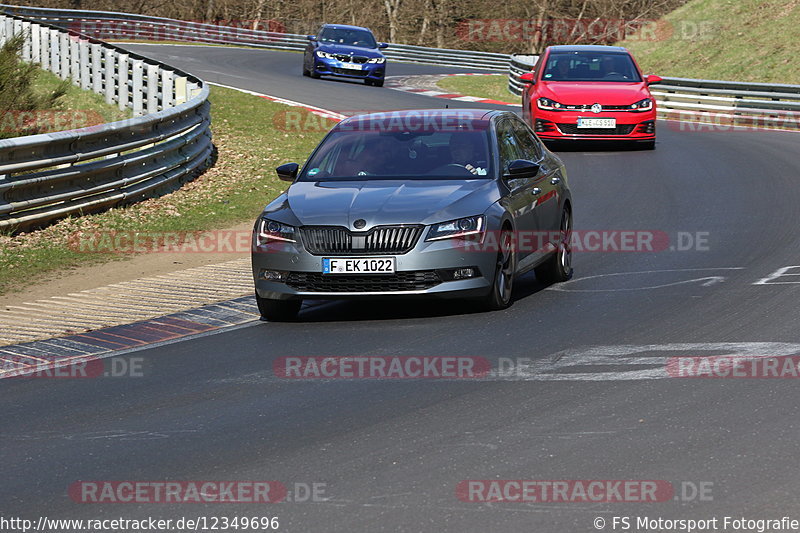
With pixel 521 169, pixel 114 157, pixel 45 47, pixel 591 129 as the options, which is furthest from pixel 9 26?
pixel 521 169

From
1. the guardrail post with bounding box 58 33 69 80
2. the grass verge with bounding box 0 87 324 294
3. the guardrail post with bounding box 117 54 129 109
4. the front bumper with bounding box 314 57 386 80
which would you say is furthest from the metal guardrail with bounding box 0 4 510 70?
the grass verge with bounding box 0 87 324 294

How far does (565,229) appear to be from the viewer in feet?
39.6

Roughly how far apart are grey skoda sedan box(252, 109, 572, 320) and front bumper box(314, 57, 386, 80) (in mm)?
25621

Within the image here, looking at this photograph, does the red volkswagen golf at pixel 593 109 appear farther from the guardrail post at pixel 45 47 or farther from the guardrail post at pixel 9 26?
the guardrail post at pixel 9 26

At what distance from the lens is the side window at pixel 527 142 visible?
465 inches

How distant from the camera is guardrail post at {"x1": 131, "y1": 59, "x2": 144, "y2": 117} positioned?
81.8ft

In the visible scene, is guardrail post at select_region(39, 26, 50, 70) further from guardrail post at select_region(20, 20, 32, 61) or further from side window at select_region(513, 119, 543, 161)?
side window at select_region(513, 119, 543, 161)

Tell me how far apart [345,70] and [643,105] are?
1589 centimetres

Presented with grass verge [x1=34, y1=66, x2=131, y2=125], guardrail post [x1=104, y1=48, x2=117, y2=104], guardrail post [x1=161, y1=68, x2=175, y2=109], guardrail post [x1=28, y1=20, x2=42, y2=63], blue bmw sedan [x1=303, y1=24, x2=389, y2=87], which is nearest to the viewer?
guardrail post [x1=161, y1=68, x2=175, y2=109]

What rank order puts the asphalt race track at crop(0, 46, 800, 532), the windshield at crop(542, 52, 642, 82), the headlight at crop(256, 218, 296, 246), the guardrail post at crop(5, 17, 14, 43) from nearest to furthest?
the asphalt race track at crop(0, 46, 800, 532) → the headlight at crop(256, 218, 296, 246) → the windshield at crop(542, 52, 642, 82) → the guardrail post at crop(5, 17, 14, 43)

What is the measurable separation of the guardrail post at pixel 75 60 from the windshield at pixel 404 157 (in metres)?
19.0

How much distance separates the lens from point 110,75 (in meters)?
26.3


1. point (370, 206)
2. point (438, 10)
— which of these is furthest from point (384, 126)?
point (438, 10)

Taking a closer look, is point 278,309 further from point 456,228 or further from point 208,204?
point 208,204
